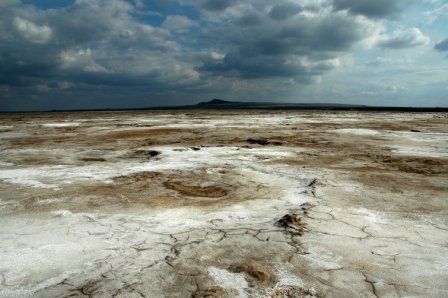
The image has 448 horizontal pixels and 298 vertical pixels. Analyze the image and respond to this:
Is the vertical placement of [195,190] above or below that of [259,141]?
below

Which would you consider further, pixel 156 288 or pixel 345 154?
pixel 345 154

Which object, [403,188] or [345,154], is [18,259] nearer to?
[403,188]

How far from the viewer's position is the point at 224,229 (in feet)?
16.0

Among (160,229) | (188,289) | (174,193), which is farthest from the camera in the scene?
(174,193)

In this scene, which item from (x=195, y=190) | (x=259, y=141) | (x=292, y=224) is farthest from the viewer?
(x=259, y=141)

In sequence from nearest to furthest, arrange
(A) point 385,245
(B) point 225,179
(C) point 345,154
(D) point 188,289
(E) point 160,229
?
(D) point 188,289 → (A) point 385,245 → (E) point 160,229 → (B) point 225,179 → (C) point 345,154

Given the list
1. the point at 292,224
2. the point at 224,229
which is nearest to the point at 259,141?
the point at 292,224

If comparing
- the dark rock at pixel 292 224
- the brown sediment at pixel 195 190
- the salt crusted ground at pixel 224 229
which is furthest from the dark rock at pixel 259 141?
the dark rock at pixel 292 224

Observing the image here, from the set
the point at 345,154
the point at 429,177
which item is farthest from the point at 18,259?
the point at 345,154

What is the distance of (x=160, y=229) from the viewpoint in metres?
4.92

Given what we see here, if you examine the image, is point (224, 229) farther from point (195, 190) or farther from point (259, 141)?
point (259, 141)

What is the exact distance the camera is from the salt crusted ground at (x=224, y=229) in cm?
354

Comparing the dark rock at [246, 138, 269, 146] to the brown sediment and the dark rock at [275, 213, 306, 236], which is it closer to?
the brown sediment

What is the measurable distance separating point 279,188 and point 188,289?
13.0 feet
